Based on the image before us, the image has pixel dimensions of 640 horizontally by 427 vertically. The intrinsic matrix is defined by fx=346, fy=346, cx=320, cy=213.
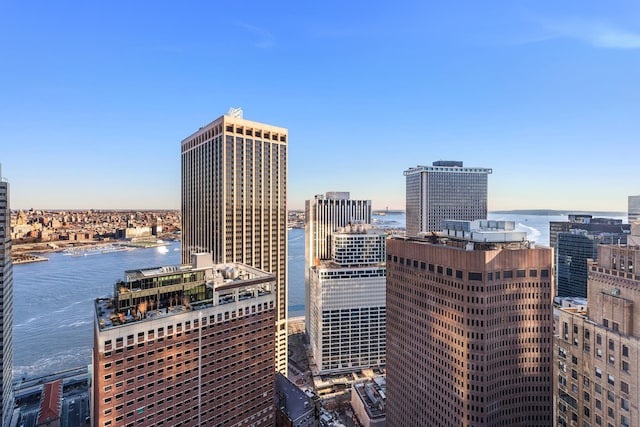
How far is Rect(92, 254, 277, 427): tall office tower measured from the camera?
37.9m

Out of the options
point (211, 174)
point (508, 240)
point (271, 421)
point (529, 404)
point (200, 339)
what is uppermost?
point (211, 174)

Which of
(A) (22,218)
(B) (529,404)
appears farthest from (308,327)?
(A) (22,218)

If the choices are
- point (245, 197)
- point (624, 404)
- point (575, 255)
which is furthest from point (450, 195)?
point (624, 404)

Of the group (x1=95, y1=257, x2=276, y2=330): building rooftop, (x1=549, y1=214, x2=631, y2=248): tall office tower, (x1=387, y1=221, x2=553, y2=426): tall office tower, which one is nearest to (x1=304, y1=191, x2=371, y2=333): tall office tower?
A: (x1=549, y1=214, x2=631, y2=248): tall office tower

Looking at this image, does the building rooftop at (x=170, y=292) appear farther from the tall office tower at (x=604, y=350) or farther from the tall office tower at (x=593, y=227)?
the tall office tower at (x=593, y=227)

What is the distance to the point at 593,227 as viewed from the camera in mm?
123688

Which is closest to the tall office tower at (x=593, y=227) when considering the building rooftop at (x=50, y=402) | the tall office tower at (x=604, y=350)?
the tall office tower at (x=604, y=350)

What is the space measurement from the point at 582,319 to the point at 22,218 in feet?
741

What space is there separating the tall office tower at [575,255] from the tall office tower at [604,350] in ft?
334

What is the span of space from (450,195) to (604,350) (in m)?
140

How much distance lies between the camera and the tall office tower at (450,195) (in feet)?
527

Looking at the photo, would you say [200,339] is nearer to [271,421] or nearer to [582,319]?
[271,421]

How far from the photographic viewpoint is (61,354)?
3666 inches

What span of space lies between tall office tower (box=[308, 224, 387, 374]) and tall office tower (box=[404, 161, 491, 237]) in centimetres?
6941
